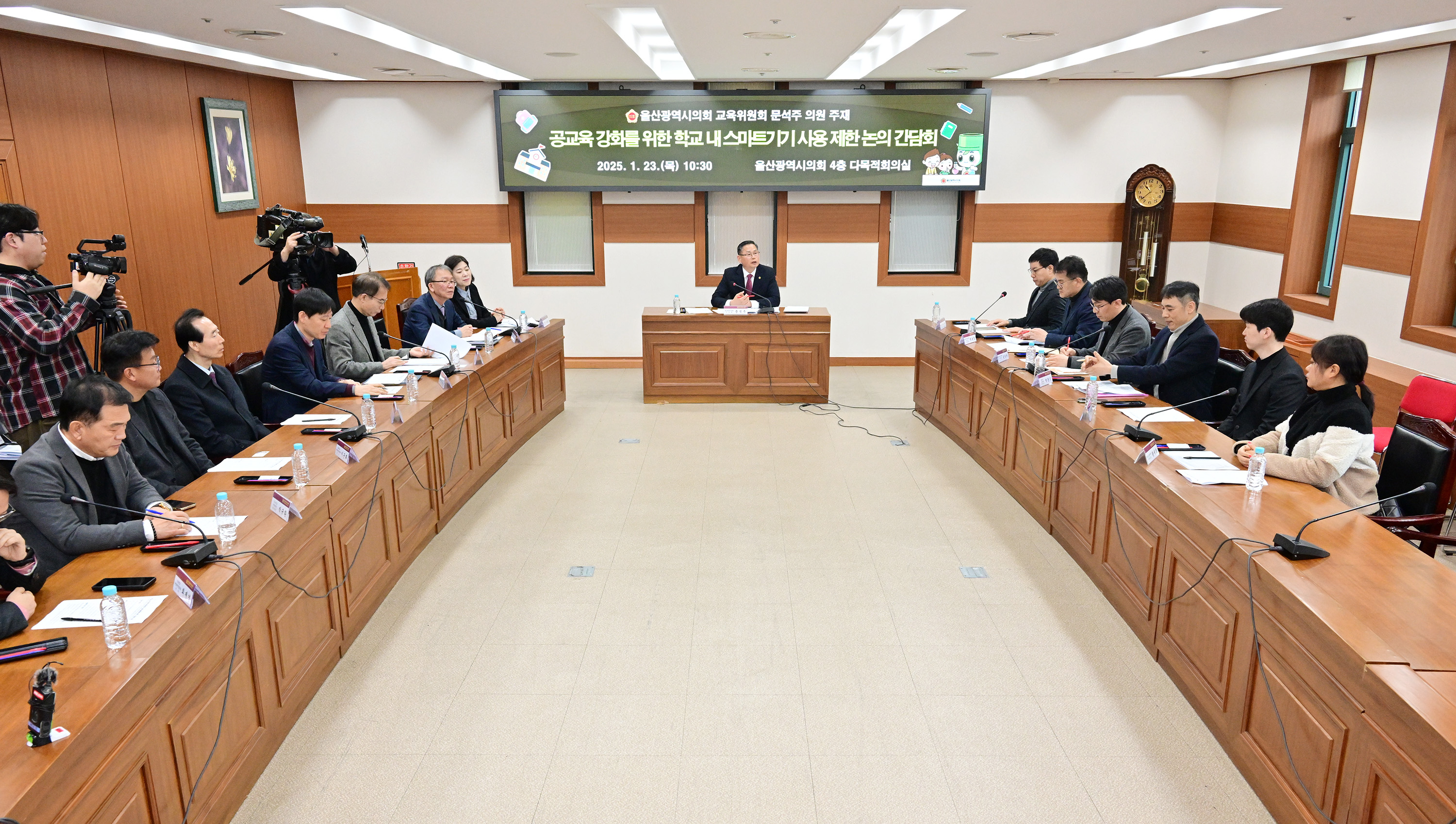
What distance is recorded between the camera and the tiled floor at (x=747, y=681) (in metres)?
2.82

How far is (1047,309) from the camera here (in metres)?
6.50

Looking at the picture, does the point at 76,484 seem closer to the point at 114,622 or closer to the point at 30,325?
the point at 114,622

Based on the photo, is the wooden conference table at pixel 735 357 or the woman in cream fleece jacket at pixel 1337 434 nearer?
the woman in cream fleece jacket at pixel 1337 434

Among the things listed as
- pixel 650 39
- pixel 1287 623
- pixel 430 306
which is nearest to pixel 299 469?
pixel 430 306

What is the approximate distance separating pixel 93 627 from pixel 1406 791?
3.30 meters

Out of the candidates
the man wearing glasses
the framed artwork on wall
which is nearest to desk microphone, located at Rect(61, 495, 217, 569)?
the man wearing glasses

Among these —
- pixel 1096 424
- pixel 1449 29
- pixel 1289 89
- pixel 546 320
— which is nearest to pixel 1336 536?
pixel 1096 424

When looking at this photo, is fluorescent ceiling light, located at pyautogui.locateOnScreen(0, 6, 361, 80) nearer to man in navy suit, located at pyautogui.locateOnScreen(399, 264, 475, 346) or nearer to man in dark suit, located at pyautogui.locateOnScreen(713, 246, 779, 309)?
man in navy suit, located at pyautogui.locateOnScreen(399, 264, 475, 346)

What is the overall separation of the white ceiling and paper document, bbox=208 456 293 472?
237cm

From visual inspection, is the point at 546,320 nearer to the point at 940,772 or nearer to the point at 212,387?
the point at 212,387

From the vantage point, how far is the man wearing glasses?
3924 mm

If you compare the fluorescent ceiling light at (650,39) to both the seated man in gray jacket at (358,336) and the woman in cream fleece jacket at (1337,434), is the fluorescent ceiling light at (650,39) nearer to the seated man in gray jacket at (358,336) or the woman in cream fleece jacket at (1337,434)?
the seated man in gray jacket at (358,336)

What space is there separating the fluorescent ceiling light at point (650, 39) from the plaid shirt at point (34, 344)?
115 inches

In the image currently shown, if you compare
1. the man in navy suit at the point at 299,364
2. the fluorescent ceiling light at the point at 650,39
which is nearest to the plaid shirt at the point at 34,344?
the man in navy suit at the point at 299,364
